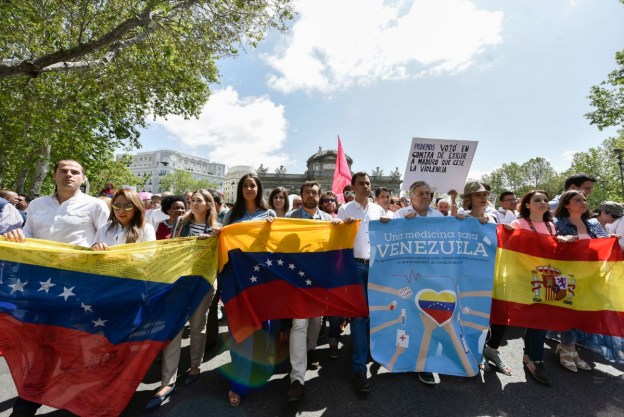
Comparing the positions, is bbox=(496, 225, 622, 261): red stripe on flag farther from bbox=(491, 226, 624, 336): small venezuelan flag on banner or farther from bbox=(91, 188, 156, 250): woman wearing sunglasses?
bbox=(91, 188, 156, 250): woman wearing sunglasses

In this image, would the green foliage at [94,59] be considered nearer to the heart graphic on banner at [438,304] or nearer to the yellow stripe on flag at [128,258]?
the yellow stripe on flag at [128,258]

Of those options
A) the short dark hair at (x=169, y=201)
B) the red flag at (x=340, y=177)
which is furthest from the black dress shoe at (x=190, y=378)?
the red flag at (x=340, y=177)

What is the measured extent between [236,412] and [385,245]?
229cm

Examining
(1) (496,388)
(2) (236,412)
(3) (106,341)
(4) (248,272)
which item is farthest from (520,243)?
(3) (106,341)

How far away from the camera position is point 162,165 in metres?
111

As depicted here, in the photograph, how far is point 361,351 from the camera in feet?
10.8

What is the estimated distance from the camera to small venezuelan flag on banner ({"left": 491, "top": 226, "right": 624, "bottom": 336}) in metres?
3.54

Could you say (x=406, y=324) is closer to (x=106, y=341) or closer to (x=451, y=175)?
(x=451, y=175)

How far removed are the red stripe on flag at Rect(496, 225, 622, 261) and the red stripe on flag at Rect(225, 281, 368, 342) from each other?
1.98 meters

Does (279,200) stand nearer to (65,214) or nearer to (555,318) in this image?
(65,214)

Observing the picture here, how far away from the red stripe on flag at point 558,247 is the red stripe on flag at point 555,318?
63 centimetres

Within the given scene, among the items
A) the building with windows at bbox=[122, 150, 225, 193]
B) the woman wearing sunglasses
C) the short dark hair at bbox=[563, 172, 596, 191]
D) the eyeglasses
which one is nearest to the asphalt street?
the woman wearing sunglasses

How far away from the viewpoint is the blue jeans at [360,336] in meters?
3.28

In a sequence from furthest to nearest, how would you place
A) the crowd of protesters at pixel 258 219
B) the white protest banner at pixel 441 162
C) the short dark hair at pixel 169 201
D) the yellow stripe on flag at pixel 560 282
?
1. the short dark hair at pixel 169 201
2. the white protest banner at pixel 441 162
3. the yellow stripe on flag at pixel 560 282
4. the crowd of protesters at pixel 258 219
